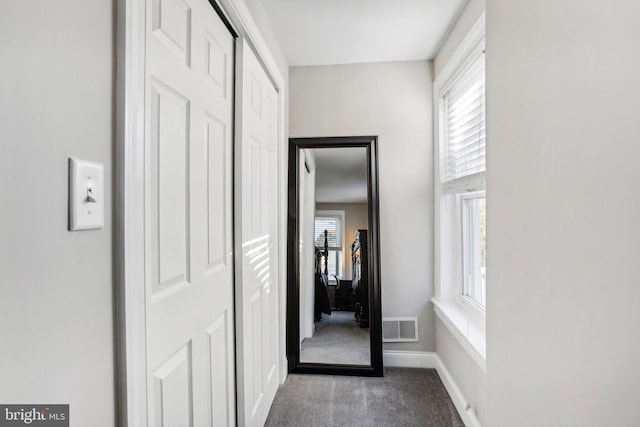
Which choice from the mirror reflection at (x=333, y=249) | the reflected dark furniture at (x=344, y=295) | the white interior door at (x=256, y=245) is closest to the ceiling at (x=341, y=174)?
the mirror reflection at (x=333, y=249)

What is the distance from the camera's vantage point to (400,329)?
8.44ft

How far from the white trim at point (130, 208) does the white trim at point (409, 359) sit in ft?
7.05

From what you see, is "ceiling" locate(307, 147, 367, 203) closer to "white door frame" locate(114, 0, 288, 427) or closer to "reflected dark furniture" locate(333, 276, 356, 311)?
"reflected dark furniture" locate(333, 276, 356, 311)

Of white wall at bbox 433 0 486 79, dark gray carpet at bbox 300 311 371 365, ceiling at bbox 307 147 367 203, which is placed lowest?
dark gray carpet at bbox 300 311 371 365

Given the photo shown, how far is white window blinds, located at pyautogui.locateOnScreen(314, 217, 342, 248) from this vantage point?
2.64 metres

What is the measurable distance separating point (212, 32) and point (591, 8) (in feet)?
4.01

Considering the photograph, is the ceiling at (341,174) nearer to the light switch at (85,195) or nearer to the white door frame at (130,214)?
the white door frame at (130,214)

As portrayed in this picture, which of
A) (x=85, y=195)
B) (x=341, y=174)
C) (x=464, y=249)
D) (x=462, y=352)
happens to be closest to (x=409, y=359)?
(x=462, y=352)

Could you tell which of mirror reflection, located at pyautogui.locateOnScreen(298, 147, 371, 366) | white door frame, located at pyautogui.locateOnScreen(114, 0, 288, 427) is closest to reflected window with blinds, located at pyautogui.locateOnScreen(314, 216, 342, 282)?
mirror reflection, located at pyautogui.locateOnScreen(298, 147, 371, 366)

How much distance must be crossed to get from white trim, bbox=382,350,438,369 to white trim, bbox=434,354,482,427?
6 cm

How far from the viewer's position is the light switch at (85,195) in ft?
1.92

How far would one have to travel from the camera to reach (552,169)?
0.72 meters

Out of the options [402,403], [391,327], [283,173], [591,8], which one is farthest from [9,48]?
[391,327]

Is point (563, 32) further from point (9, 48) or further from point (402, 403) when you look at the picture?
point (402, 403)
